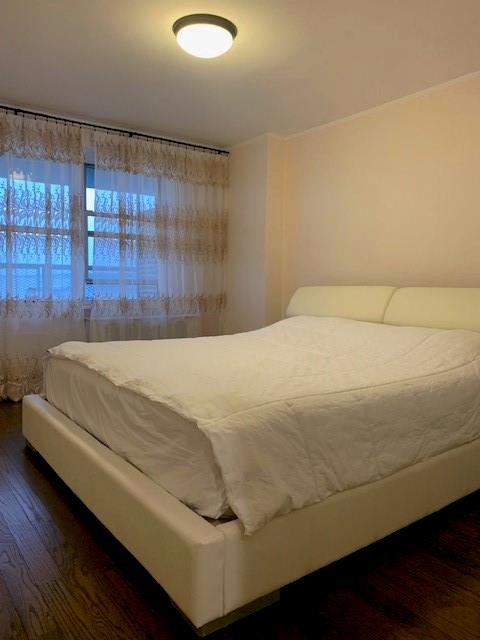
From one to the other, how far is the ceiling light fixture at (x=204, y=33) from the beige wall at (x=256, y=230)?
5.82ft

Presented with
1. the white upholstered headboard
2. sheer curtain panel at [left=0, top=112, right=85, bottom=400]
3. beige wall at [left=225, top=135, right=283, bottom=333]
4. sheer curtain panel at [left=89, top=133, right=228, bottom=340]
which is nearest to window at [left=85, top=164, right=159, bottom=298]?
sheer curtain panel at [left=89, top=133, right=228, bottom=340]

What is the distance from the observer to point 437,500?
193cm

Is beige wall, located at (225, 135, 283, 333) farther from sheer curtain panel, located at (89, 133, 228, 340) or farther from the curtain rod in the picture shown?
the curtain rod

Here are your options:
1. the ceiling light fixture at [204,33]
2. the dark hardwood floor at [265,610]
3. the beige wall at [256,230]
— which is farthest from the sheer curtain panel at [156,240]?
the dark hardwood floor at [265,610]

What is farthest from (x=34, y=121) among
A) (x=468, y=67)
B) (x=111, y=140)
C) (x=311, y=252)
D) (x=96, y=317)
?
(x=468, y=67)

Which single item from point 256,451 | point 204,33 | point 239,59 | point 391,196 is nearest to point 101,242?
point 239,59

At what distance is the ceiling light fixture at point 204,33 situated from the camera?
2.32 meters

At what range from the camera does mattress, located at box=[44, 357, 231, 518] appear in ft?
4.58

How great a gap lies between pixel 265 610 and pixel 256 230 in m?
3.37

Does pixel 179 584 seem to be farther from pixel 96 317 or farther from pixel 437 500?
pixel 96 317

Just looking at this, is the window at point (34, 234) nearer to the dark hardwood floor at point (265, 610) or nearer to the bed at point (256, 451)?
the bed at point (256, 451)

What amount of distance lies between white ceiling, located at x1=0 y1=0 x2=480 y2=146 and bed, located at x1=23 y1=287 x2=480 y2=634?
160cm

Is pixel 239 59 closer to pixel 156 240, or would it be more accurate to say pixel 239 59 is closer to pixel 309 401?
pixel 156 240

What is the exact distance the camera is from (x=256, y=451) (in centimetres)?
137
